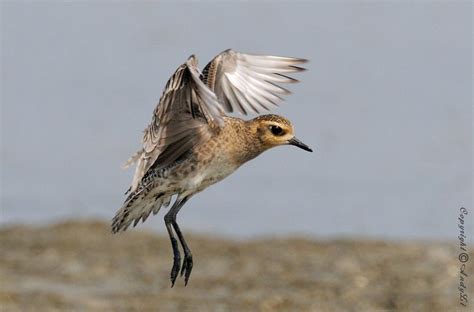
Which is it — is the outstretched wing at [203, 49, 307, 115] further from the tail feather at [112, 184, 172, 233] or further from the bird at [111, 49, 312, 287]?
the tail feather at [112, 184, 172, 233]

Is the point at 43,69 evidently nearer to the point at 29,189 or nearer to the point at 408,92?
the point at 29,189

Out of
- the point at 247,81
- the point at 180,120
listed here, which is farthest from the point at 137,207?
the point at 247,81

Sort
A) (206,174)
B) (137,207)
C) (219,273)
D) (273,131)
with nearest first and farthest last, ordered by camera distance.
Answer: (206,174) → (137,207) → (273,131) → (219,273)

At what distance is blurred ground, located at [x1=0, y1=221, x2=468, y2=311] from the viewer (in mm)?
11586

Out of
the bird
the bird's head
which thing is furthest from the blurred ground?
the bird's head

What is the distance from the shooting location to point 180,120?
8.73 meters

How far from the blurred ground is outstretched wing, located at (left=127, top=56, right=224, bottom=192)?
2.79 metres

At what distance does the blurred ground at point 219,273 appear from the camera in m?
11.6

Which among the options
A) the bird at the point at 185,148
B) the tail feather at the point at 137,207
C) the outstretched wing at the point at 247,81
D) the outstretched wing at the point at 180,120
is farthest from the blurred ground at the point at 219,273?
the outstretched wing at the point at 180,120

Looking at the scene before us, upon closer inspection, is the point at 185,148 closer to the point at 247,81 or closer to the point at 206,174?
the point at 206,174

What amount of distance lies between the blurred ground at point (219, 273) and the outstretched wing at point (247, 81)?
7.62 feet

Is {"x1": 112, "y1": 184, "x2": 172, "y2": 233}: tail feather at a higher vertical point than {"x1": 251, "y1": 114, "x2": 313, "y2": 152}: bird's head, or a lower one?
lower

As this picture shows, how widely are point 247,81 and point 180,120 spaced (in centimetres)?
128

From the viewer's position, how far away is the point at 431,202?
14.2 meters
